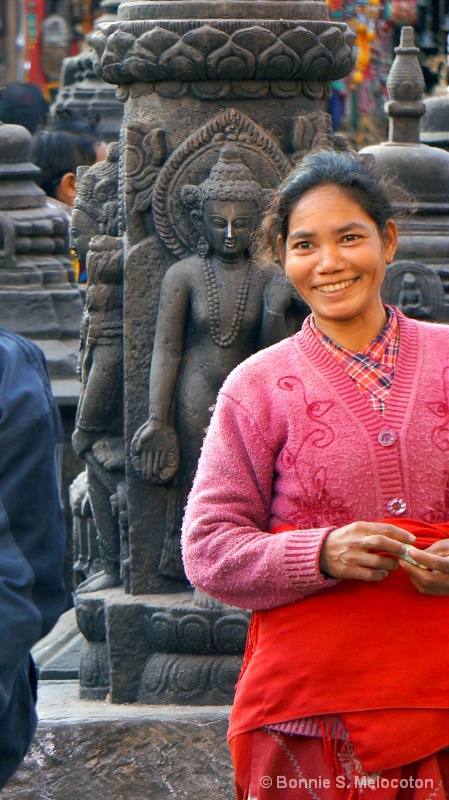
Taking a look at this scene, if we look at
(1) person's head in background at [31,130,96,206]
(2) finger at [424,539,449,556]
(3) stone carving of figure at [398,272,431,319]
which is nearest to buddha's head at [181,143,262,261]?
(2) finger at [424,539,449,556]

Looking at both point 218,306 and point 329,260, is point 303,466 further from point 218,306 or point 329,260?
point 218,306

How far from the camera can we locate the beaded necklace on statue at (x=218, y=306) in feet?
13.6

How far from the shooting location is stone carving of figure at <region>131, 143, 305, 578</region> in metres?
4.12

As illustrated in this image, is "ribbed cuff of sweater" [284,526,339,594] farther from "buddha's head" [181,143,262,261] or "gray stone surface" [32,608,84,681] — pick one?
"gray stone surface" [32,608,84,681]

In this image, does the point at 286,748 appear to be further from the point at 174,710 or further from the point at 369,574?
the point at 174,710

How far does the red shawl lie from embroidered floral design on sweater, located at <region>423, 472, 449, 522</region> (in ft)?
0.16

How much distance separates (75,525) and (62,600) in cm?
259

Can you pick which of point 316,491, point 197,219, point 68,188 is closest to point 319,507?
point 316,491

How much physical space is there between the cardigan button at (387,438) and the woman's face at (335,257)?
23 centimetres

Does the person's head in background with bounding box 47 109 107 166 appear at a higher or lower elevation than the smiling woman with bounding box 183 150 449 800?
lower

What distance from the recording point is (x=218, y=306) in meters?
4.16

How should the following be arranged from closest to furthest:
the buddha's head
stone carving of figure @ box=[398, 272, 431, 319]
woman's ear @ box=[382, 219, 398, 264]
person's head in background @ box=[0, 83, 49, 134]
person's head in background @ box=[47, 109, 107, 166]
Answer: woman's ear @ box=[382, 219, 398, 264]
the buddha's head
stone carving of figure @ box=[398, 272, 431, 319]
person's head in background @ box=[47, 109, 107, 166]
person's head in background @ box=[0, 83, 49, 134]

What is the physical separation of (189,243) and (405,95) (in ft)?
9.42

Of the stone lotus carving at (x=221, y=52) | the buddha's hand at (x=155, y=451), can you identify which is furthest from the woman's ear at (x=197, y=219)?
the buddha's hand at (x=155, y=451)
